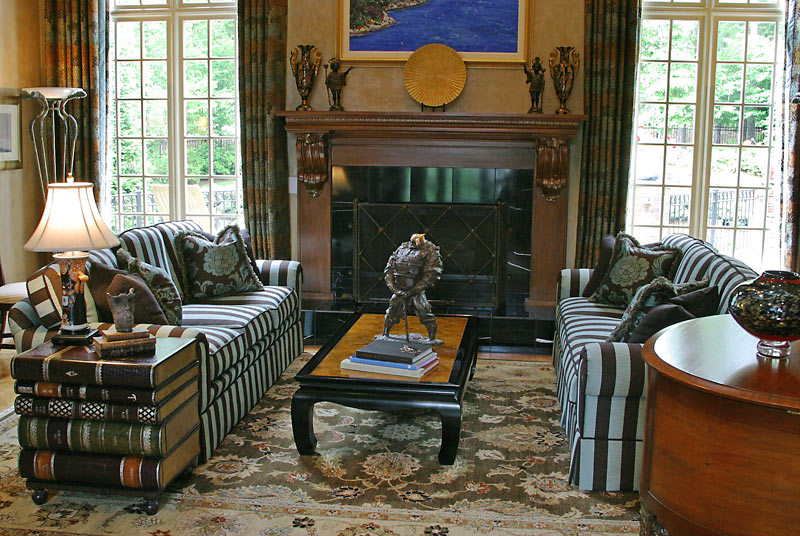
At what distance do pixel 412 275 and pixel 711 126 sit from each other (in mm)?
3506

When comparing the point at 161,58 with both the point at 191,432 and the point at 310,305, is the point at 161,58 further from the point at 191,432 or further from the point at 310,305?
the point at 191,432

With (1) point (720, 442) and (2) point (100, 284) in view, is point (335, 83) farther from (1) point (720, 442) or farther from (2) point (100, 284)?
(1) point (720, 442)

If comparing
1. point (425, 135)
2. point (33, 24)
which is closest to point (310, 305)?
point (425, 135)

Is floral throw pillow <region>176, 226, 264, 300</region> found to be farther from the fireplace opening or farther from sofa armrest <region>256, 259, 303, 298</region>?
the fireplace opening

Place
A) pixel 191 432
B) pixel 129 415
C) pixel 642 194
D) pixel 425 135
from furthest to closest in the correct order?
pixel 642 194, pixel 425 135, pixel 191 432, pixel 129 415

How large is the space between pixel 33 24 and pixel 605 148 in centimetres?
467

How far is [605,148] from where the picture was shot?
6.03m

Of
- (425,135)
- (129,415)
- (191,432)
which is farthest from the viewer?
(425,135)

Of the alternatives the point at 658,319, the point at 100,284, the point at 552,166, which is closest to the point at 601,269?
the point at 552,166

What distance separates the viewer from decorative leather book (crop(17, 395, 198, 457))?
305 cm

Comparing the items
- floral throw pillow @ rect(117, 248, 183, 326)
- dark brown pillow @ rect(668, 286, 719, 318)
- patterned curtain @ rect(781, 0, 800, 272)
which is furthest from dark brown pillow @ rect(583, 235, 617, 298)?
floral throw pillow @ rect(117, 248, 183, 326)

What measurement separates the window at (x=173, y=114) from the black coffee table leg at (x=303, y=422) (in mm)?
3311

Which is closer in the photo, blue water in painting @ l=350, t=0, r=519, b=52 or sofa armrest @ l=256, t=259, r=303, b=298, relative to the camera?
sofa armrest @ l=256, t=259, r=303, b=298

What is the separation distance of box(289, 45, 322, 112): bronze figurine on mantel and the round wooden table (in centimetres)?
435
